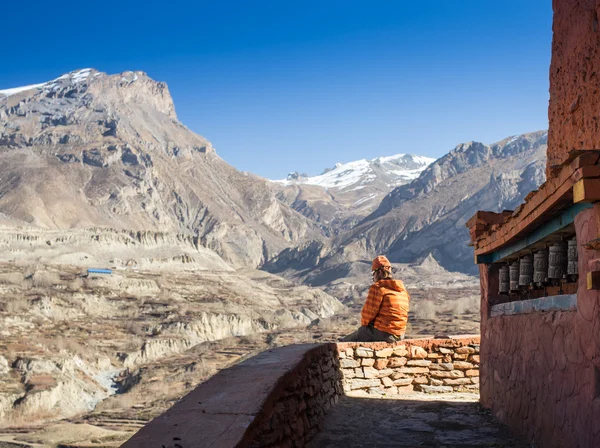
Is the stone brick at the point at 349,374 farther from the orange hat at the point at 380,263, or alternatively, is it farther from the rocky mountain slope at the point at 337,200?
the rocky mountain slope at the point at 337,200

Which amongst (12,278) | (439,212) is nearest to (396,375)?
(12,278)

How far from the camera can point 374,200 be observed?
554 feet

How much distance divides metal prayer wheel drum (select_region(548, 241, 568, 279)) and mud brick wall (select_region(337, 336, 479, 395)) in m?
3.44

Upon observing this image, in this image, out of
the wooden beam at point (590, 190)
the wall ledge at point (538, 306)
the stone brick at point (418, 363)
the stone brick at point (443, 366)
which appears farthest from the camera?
the stone brick at point (443, 366)

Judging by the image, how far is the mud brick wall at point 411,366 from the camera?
7.66m

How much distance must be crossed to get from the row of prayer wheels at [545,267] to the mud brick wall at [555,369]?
24 cm

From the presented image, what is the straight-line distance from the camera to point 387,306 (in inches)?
304

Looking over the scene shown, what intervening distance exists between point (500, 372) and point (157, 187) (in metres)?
92.1

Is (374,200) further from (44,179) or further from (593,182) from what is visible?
(593,182)

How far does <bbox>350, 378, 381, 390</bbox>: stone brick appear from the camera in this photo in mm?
7637

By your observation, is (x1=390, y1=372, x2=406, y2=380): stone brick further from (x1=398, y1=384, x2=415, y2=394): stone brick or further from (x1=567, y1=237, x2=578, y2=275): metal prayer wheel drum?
(x1=567, y1=237, x2=578, y2=275): metal prayer wheel drum

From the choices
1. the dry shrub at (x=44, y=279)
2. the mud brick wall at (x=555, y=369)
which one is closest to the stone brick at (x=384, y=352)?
the mud brick wall at (x=555, y=369)

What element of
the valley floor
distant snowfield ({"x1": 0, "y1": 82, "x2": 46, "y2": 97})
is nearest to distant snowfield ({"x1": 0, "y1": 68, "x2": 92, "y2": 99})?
distant snowfield ({"x1": 0, "y1": 82, "x2": 46, "y2": 97})

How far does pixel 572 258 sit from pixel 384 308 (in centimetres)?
377
